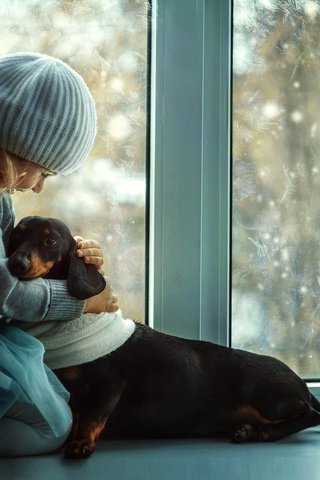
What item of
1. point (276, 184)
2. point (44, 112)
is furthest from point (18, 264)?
point (276, 184)

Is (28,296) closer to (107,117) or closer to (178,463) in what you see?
(178,463)

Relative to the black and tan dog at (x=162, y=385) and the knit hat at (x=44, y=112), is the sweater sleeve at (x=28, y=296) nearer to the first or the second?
the black and tan dog at (x=162, y=385)

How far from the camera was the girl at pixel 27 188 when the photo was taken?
1.46 m

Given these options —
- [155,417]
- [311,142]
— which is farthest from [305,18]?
[155,417]

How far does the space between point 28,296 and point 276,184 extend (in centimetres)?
79

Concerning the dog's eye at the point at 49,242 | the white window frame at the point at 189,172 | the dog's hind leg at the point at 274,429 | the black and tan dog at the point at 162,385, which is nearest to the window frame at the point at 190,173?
the white window frame at the point at 189,172

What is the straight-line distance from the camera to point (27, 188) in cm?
160

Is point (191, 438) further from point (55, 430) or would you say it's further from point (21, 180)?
point (21, 180)

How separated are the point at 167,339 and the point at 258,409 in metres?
0.24

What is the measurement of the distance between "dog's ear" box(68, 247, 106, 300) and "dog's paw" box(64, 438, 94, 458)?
27 cm

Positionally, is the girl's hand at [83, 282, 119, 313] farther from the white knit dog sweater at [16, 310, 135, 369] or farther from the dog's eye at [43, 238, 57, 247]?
the dog's eye at [43, 238, 57, 247]

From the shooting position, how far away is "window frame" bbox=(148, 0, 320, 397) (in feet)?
6.24

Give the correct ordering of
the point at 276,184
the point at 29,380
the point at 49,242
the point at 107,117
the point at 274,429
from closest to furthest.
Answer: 1. the point at 29,380
2. the point at 49,242
3. the point at 274,429
4. the point at 107,117
5. the point at 276,184

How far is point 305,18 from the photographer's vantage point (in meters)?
2.06
